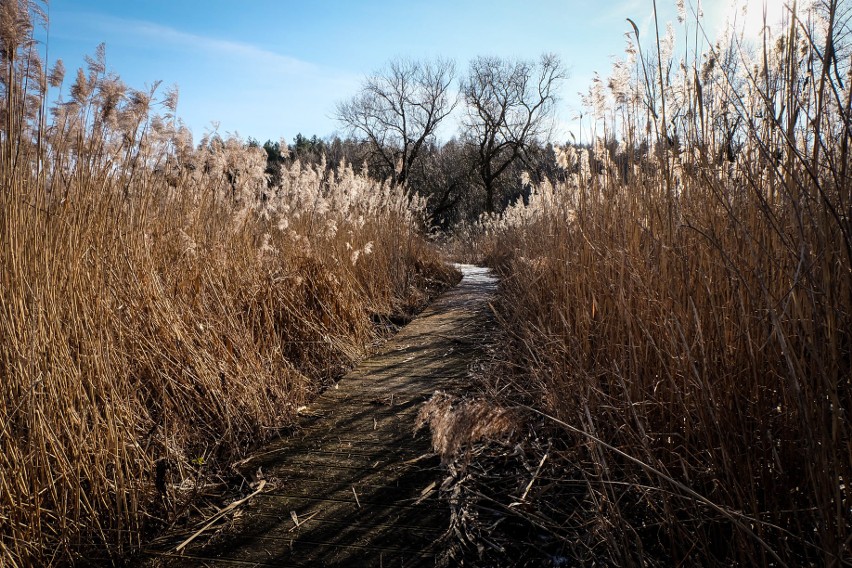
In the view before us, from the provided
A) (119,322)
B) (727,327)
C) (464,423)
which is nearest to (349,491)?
(464,423)

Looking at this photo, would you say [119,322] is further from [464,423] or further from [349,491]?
[464,423]

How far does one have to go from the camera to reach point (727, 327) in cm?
147

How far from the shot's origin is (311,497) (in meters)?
1.84

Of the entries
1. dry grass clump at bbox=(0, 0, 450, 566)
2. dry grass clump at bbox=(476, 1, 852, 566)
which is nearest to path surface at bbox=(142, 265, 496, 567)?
dry grass clump at bbox=(0, 0, 450, 566)

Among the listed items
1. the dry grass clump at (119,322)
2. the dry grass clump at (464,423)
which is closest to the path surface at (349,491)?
the dry grass clump at (464,423)

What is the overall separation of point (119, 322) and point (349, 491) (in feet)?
3.67

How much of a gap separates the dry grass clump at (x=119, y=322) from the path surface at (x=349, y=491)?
9.6 inches

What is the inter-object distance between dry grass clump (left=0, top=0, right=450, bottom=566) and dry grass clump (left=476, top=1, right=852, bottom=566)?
5.02ft

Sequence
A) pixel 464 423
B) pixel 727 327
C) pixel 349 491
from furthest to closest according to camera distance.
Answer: pixel 464 423 < pixel 349 491 < pixel 727 327

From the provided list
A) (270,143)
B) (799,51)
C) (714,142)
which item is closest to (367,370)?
(714,142)

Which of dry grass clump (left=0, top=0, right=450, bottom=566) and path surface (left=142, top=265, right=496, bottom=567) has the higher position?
dry grass clump (left=0, top=0, right=450, bottom=566)

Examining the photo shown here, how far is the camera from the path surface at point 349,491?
1553 millimetres

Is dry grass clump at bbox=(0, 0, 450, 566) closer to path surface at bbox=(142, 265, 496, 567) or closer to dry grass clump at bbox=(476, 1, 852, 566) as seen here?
path surface at bbox=(142, 265, 496, 567)

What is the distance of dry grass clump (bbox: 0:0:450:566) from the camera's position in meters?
1.54
